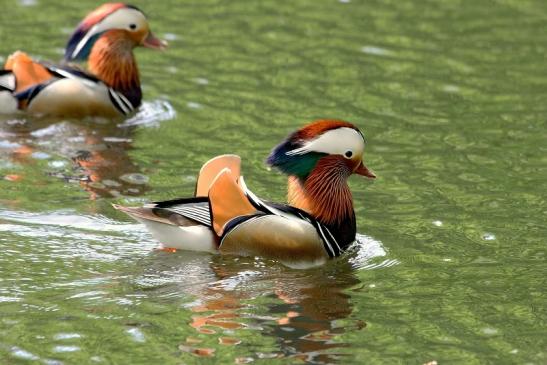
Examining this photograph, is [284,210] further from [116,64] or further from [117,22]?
[117,22]

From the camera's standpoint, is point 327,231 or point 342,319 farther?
point 327,231

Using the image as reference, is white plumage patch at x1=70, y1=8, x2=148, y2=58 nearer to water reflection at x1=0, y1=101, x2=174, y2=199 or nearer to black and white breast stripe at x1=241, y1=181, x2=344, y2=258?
→ water reflection at x1=0, y1=101, x2=174, y2=199

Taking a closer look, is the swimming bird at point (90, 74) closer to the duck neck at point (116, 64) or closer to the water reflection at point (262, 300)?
the duck neck at point (116, 64)

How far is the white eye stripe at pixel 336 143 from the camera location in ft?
27.9

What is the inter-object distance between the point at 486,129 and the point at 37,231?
4161 millimetres

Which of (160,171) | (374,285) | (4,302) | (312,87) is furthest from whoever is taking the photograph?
(312,87)

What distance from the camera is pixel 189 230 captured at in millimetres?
8289

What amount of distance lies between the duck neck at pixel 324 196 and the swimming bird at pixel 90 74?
130 inches

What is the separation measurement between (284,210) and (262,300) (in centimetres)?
82

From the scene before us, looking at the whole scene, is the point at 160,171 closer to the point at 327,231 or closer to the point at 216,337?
the point at 327,231

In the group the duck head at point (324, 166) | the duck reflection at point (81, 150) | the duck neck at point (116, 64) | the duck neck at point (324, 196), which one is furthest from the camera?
the duck neck at point (116, 64)

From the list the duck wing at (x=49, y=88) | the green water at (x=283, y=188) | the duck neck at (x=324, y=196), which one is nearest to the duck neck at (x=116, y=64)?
the green water at (x=283, y=188)

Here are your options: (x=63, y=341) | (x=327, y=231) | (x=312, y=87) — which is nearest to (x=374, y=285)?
(x=327, y=231)

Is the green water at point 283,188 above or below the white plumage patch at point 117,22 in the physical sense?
below
